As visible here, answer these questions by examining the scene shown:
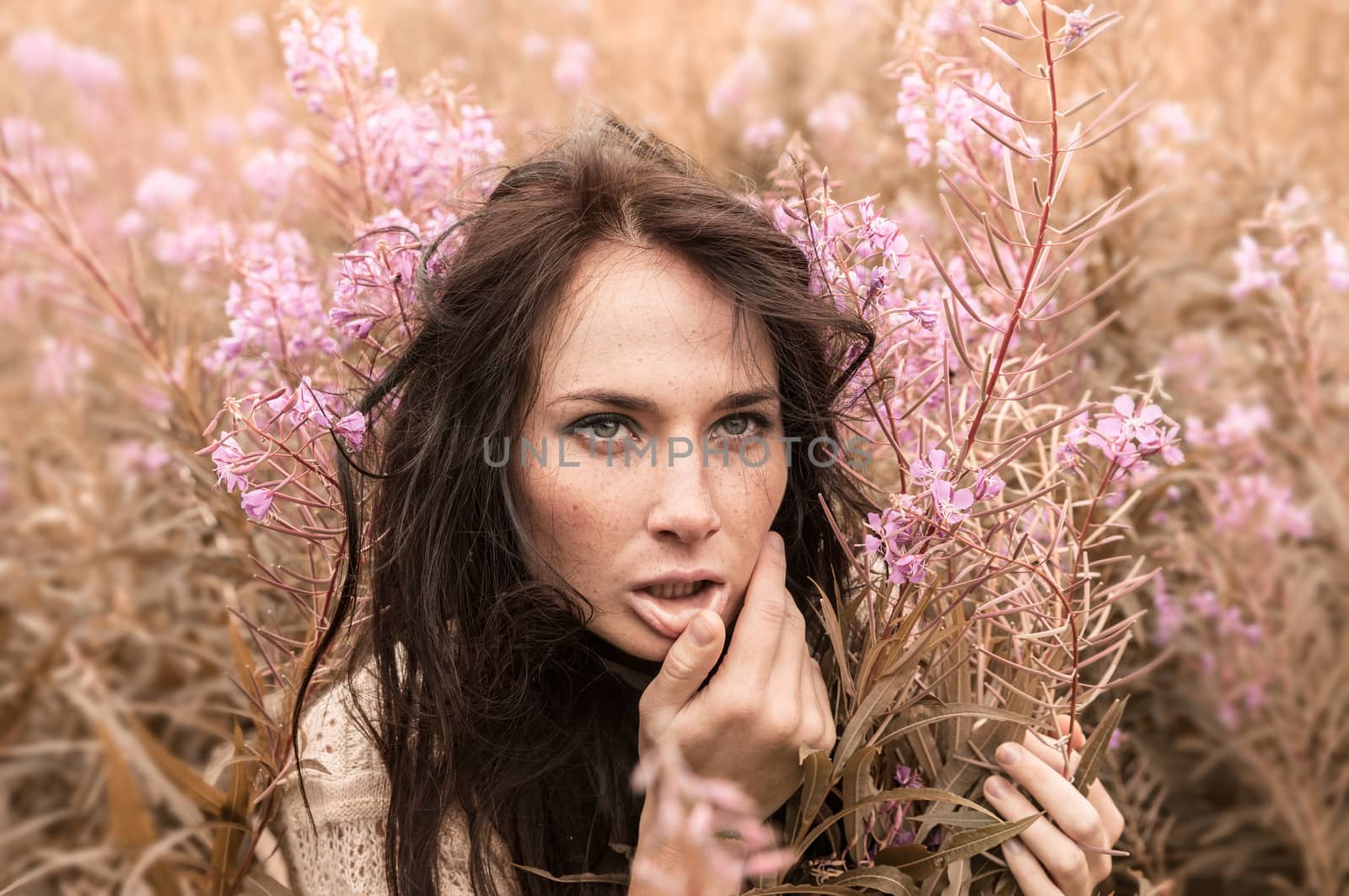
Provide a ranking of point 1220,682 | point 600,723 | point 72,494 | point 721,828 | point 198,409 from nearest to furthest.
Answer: point 721,828 < point 600,723 < point 198,409 < point 1220,682 < point 72,494

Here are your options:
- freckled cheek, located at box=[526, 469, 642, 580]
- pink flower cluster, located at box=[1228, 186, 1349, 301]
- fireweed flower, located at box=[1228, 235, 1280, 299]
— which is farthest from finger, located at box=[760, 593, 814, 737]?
fireweed flower, located at box=[1228, 235, 1280, 299]

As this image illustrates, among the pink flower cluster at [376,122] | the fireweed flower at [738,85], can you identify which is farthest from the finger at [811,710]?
the fireweed flower at [738,85]

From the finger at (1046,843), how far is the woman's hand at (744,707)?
0.19 metres

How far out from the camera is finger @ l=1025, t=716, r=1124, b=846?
4.32 feet

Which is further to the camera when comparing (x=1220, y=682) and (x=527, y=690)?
(x=1220, y=682)

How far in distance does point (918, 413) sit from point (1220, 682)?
3.52 ft

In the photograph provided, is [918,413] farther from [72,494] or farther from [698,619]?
[72,494]

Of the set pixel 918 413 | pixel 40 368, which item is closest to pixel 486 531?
pixel 918 413

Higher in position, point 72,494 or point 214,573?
point 72,494

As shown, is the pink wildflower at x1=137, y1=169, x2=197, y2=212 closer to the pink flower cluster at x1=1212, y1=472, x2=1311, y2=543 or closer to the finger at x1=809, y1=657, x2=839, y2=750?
the finger at x1=809, y1=657, x2=839, y2=750

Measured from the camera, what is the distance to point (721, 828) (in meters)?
1.12

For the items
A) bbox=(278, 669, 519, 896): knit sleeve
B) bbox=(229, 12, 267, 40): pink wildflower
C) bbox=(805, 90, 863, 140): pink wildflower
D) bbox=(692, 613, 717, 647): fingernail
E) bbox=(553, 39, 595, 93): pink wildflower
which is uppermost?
bbox=(553, 39, 595, 93): pink wildflower

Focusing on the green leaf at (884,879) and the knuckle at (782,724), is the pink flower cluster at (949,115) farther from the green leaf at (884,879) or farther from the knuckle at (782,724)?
the green leaf at (884,879)

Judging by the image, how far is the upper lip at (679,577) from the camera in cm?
124
